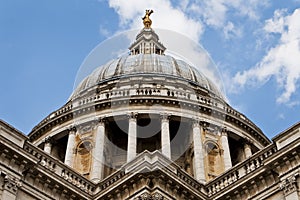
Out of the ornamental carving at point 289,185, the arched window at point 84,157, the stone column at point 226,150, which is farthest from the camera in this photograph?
the arched window at point 84,157

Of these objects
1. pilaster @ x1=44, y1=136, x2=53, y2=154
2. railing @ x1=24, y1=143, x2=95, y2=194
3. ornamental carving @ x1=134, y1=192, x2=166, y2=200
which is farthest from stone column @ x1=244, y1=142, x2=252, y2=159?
ornamental carving @ x1=134, y1=192, x2=166, y2=200

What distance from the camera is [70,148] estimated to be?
3831 cm

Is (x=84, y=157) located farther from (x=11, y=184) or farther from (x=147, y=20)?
(x=147, y=20)

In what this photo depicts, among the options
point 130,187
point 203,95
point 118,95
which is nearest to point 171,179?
point 130,187

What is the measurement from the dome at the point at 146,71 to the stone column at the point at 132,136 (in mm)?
6296

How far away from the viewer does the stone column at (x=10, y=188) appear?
779 inches

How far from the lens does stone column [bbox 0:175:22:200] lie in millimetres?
19797

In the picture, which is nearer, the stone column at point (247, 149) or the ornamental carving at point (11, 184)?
the ornamental carving at point (11, 184)

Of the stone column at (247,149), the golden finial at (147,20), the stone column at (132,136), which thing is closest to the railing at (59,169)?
the stone column at (132,136)

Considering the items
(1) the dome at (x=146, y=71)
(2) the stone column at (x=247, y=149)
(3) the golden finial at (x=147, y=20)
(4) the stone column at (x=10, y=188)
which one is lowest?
(4) the stone column at (x=10, y=188)

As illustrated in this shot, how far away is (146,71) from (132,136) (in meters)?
9.07

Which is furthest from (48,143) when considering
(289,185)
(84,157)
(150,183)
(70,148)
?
(289,185)

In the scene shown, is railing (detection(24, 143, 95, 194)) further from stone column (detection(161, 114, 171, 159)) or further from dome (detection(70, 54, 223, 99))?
dome (detection(70, 54, 223, 99))

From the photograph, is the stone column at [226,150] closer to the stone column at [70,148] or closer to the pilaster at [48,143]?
the stone column at [70,148]
